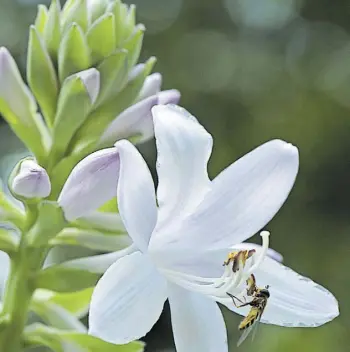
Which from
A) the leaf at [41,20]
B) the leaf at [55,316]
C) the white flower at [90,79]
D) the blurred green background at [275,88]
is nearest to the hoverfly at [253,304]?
the leaf at [55,316]

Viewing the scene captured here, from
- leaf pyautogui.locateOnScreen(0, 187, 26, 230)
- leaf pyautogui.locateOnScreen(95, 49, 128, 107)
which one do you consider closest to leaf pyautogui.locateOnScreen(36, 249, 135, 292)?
leaf pyautogui.locateOnScreen(0, 187, 26, 230)

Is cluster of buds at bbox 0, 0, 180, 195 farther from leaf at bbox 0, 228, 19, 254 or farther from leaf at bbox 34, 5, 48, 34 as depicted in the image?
leaf at bbox 0, 228, 19, 254

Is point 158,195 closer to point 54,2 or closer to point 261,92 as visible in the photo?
point 54,2

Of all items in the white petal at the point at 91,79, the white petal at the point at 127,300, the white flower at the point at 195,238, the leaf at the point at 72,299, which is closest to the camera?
the white petal at the point at 127,300

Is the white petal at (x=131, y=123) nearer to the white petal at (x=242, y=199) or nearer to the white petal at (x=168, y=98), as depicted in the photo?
the white petal at (x=168, y=98)

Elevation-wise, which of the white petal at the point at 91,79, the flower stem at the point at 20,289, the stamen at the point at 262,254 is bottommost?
the flower stem at the point at 20,289

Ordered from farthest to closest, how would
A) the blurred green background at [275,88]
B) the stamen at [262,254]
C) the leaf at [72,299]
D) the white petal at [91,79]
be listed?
the blurred green background at [275,88], the leaf at [72,299], the white petal at [91,79], the stamen at [262,254]

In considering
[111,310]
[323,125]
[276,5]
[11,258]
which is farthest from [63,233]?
[276,5]
